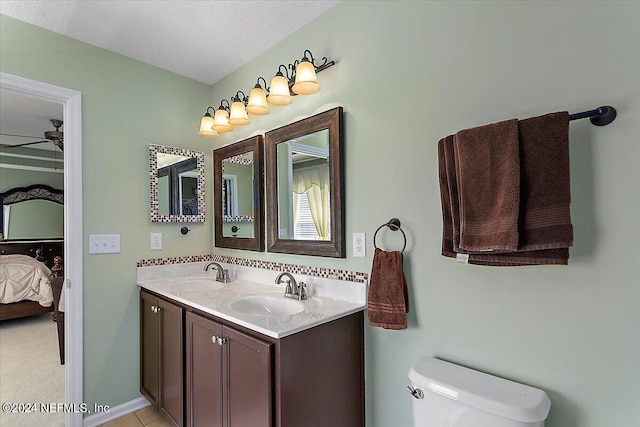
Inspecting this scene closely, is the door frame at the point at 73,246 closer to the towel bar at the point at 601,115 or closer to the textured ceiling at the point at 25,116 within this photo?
the textured ceiling at the point at 25,116

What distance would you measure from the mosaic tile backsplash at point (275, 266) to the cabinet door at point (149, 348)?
0.27 metres

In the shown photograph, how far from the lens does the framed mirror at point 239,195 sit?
7.27 feet

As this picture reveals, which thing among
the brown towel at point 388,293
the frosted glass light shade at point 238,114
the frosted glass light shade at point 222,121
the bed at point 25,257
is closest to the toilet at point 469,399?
the brown towel at point 388,293

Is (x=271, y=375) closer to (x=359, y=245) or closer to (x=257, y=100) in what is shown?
(x=359, y=245)

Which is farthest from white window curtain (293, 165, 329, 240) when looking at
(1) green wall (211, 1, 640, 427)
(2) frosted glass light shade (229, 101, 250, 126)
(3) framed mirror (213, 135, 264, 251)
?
(2) frosted glass light shade (229, 101, 250, 126)

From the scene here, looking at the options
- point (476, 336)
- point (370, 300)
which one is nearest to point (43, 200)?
point (370, 300)

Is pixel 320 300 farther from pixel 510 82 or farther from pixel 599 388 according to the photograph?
pixel 510 82

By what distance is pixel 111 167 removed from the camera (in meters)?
2.18

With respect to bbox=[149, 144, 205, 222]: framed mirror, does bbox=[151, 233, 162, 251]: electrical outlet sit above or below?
below

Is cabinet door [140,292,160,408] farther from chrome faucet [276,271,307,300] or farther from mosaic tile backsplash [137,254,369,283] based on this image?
chrome faucet [276,271,307,300]

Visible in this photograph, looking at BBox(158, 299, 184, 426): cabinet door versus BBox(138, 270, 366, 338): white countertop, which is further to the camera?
BBox(158, 299, 184, 426): cabinet door

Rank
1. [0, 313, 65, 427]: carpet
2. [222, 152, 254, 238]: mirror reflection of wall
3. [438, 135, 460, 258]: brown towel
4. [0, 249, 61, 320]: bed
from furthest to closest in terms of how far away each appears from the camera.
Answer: [0, 249, 61, 320]: bed, [222, 152, 254, 238]: mirror reflection of wall, [0, 313, 65, 427]: carpet, [438, 135, 460, 258]: brown towel

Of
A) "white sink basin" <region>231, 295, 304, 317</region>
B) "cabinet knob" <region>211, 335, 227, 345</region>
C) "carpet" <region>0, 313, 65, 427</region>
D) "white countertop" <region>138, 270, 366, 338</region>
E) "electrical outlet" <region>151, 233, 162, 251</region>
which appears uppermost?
"electrical outlet" <region>151, 233, 162, 251</region>

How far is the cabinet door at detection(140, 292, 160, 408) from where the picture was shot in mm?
2086
